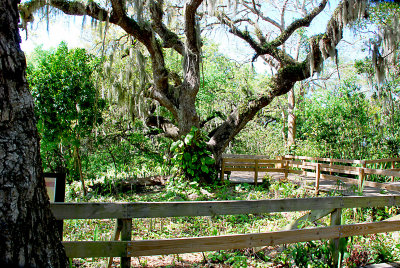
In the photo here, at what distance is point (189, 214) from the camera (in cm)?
298

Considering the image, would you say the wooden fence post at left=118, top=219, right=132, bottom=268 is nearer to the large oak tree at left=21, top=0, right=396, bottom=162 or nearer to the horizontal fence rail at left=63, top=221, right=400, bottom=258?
the horizontal fence rail at left=63, top=221, right=400, bottom=258

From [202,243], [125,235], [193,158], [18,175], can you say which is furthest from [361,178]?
[18,175]

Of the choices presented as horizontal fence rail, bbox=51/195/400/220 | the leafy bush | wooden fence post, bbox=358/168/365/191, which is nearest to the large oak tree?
the leafy bush

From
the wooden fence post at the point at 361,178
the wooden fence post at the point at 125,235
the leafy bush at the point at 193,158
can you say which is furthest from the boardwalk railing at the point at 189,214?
the leafy bush at the point at 193,158

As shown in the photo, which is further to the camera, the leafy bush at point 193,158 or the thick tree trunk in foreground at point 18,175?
the leafy bush at point 193,158

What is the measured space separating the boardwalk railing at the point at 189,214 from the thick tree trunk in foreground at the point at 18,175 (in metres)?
0.90

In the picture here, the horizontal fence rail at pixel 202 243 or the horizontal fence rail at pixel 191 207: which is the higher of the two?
the horizontal fence rail at pixel 191 207

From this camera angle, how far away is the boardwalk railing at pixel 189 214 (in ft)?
8.94

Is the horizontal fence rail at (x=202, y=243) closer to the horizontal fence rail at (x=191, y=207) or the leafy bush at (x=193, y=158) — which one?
the horizontal fence rail at (x=191, y=207)

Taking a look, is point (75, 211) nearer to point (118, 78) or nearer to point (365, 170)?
point (365, 170)

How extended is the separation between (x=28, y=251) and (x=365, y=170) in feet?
24.7

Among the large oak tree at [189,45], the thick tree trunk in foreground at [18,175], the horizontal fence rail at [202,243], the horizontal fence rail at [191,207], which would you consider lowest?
the horizontal fence rail at [202,243]

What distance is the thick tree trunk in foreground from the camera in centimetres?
165

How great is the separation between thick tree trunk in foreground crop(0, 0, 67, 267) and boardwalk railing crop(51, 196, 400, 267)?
2.94 feet
